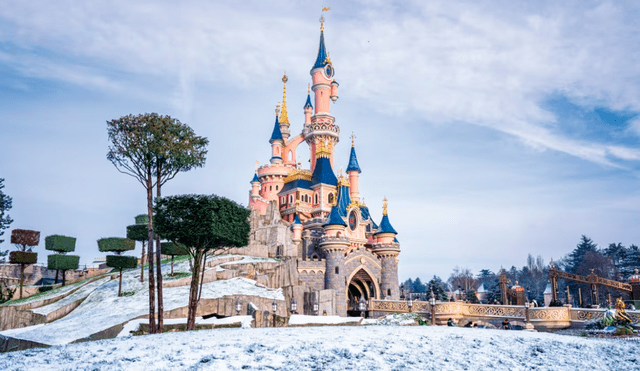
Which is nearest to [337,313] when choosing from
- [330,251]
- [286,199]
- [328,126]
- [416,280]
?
[330,251]

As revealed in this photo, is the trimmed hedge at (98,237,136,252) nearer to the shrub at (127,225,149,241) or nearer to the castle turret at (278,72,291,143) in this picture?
the shrub at (127,225,149,241)

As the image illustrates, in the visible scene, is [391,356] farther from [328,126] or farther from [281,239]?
[328,126]

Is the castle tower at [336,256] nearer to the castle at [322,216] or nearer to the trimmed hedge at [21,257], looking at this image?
the castle at [322,216]

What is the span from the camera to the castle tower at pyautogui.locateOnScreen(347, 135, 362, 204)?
58.8 metres

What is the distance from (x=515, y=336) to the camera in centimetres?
1664

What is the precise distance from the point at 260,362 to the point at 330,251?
33.7m

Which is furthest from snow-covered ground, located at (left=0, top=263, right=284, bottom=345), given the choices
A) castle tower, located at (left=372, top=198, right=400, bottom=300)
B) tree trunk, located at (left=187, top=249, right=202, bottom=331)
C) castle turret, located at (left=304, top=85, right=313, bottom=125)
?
castle turret, located at (left=304, top=85, right=313, bottom=125)

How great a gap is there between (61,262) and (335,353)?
41024mm

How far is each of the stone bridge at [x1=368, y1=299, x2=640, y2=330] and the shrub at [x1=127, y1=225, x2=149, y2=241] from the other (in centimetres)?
2180

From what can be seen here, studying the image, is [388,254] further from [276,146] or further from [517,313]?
[276,146]

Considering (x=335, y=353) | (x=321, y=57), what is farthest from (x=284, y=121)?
(x=335, y=353)

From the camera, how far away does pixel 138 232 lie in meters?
40.1

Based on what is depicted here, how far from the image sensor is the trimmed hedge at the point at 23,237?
46.7 m

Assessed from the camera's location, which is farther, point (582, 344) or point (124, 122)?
point (124, 122)
